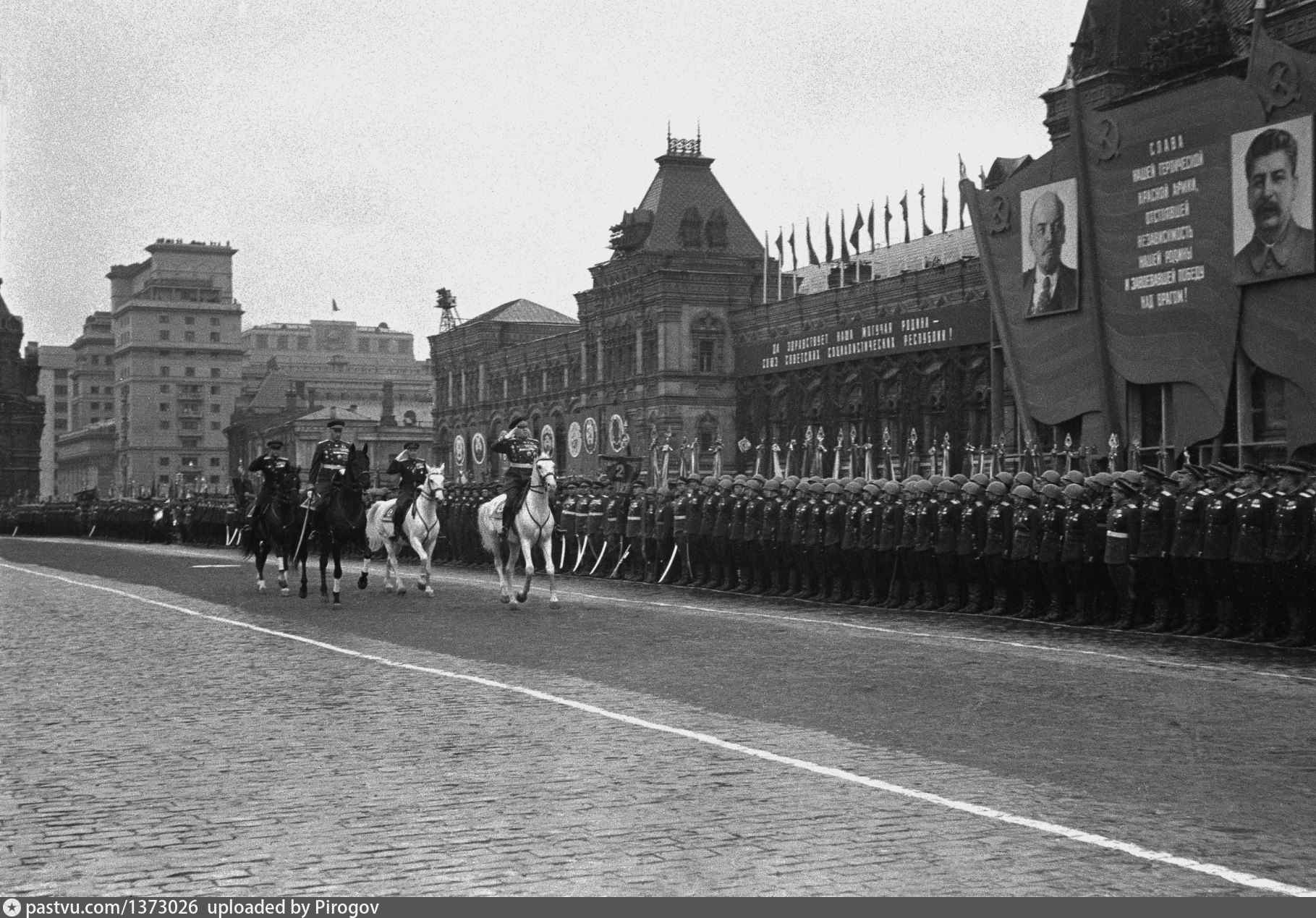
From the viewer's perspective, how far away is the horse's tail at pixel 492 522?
21000 mm

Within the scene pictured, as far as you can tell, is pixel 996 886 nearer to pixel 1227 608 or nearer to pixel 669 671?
pixel 669 671

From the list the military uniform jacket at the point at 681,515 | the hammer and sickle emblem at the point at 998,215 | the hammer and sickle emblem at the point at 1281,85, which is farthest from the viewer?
the hammer and sickle emblem at the point at 998,215

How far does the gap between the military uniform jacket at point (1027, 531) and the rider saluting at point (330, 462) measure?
7.77m

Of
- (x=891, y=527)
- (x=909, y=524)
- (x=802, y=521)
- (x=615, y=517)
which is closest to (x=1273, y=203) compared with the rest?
(x=615, y=517)

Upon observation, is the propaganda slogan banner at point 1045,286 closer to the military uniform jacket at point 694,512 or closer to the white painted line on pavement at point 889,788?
the military uniform jacket at point 694,512

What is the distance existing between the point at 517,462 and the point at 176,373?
A: 485 feet

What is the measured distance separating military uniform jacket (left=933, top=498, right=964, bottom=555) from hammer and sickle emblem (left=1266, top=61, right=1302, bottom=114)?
Answer: 16173mm

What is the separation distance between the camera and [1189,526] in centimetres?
1614

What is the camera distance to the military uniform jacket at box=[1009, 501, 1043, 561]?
59.9 ft

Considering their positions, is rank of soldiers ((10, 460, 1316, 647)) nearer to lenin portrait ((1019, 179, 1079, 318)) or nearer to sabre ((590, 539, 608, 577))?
sabre ((590, 539, 608, 577))

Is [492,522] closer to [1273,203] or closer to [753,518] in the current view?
[753,518]

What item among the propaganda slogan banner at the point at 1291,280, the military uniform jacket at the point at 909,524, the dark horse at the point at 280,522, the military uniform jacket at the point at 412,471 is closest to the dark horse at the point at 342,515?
the dark horse at the point at 280,522

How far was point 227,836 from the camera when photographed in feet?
22.2

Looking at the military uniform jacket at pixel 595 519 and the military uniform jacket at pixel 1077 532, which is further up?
the military uniform jacket at pixel 595 519
